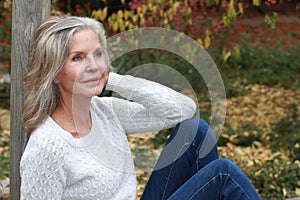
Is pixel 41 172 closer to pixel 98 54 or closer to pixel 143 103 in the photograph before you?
pixel 98 54

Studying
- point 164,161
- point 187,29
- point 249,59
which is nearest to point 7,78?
point 187,29

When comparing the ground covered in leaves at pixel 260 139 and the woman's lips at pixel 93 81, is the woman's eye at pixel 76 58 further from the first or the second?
the ground covered in leaves at pixel 260 139

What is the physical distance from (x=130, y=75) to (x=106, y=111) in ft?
0.53

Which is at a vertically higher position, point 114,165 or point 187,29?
point 114,165

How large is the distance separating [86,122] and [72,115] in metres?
0.08

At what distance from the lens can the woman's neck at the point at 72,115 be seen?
6.48 ft

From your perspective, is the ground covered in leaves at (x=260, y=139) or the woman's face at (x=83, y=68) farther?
the ground covered in leaves at (x=260, y=139)

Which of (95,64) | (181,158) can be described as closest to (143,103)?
(181,158)

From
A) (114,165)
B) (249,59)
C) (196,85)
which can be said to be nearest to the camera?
(114,165)

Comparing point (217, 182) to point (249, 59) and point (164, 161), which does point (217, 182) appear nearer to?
point (164, 161)

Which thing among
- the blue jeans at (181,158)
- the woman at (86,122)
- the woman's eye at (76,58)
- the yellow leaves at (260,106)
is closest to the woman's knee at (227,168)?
the woman at (86,122)

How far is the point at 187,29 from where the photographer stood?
495 cm

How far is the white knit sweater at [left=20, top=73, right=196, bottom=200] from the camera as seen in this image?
6.01 ft

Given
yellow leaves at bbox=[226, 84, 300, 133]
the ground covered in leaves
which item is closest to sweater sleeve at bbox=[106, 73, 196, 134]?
the ground covered in leaves
